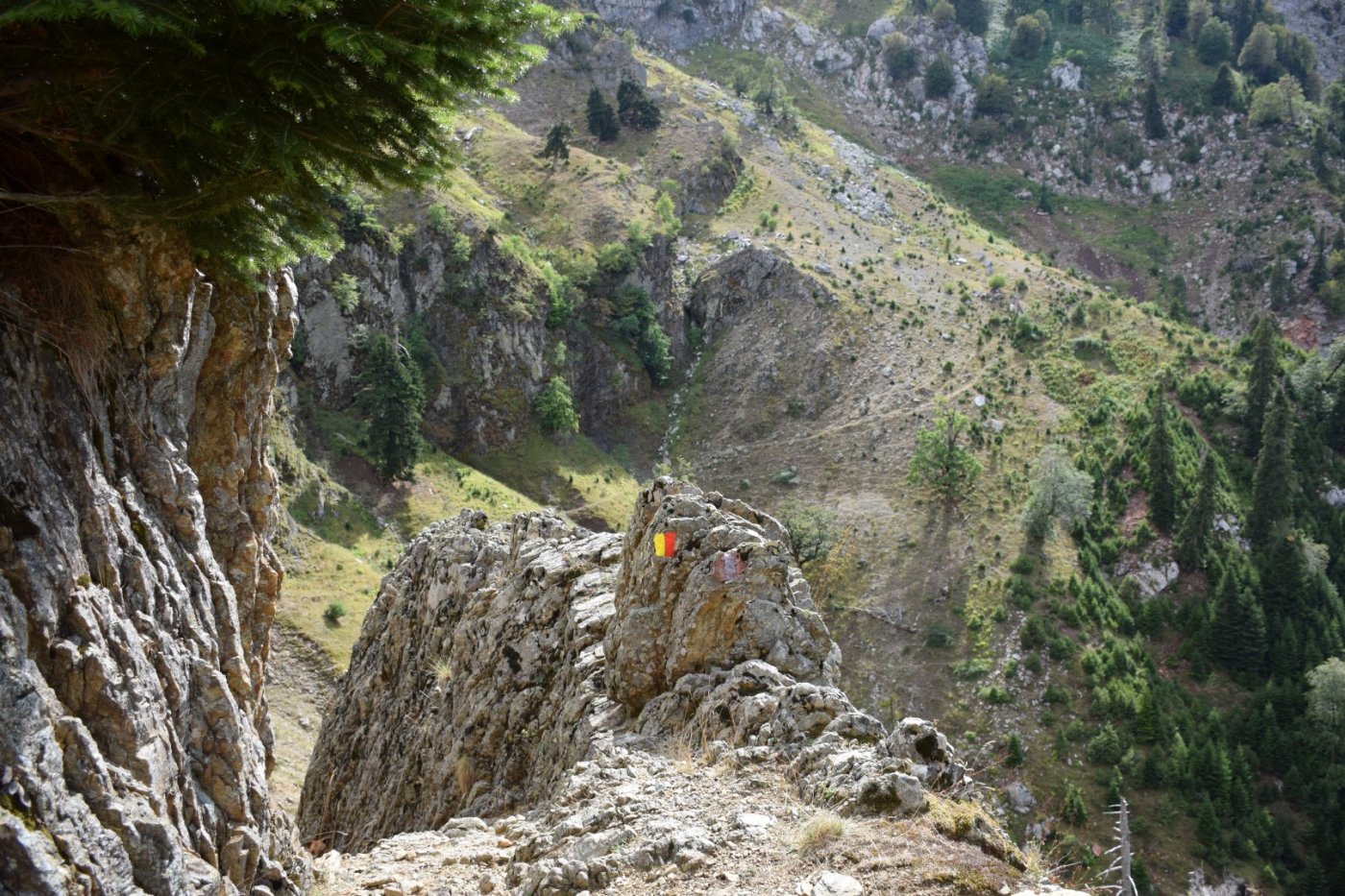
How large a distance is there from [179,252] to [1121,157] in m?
132

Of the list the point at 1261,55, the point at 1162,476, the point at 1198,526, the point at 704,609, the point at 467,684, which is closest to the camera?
the point at 704,609

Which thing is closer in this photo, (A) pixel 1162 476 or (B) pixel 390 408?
(B) pixel 390 408

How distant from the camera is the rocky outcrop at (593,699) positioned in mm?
9836

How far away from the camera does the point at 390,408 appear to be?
57.9m

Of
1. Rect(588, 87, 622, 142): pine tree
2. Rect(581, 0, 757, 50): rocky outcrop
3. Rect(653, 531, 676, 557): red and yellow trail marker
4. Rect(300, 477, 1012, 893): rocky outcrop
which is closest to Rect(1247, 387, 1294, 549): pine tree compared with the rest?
Rect(300, 477, 1012, 893): rocky outcrop

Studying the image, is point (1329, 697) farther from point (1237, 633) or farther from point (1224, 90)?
point (1224, 90)

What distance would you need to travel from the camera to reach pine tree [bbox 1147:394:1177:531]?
6088 centimetres

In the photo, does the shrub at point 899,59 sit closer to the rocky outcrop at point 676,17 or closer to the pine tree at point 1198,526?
the rocky outcrop at point 676,17

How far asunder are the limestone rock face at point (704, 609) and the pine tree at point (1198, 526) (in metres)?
52.1

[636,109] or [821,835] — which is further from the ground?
[636,109]

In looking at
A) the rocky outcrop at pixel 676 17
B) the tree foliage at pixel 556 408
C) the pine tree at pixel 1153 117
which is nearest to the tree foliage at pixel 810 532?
the tree foliage at pixel 556 408

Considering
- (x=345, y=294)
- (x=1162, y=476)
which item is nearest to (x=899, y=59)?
(x=1162, y=476)

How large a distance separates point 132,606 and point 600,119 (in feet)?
307

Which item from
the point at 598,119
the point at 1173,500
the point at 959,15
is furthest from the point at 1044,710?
the point at 959,15
